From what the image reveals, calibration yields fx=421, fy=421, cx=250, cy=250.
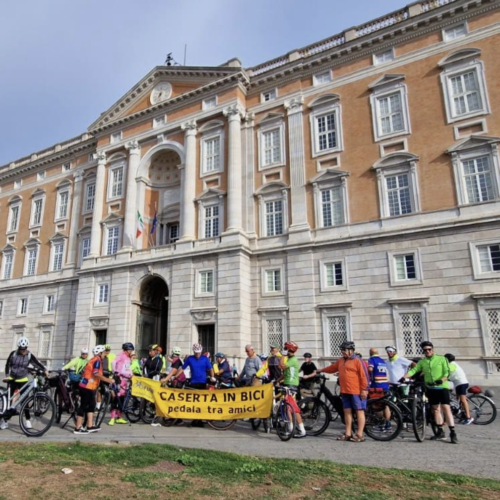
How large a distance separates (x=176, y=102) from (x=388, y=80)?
1446 cm

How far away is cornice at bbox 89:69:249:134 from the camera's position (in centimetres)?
2779

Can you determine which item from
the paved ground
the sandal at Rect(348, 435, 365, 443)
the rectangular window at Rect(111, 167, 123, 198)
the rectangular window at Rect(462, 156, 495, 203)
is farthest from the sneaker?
the rectangular window at Rect(111, 167, 123, 198)

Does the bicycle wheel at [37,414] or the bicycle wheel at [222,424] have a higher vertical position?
the bicycle wheel at [37,414]

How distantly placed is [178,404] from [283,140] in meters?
19.6

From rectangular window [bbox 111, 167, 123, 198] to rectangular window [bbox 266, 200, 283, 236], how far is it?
39.2 feet

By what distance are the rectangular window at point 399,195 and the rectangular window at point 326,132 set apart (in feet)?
14.1

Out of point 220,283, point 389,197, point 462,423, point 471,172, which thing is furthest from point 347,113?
point 462,423

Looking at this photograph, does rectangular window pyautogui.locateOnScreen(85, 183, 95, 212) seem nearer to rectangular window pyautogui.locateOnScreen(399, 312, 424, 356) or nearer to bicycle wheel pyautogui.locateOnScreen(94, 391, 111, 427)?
rectangular window pyautogui.locateOnScreen(399, 312, 424, 356)

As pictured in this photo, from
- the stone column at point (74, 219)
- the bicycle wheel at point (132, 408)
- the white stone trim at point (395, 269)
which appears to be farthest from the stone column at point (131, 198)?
the bicycle wheel at point (132, 408)

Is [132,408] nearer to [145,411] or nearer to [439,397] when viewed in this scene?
[145,411]

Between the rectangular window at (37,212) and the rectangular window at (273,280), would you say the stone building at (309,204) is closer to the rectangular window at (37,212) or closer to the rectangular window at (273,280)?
the rectangular window at (273,280)

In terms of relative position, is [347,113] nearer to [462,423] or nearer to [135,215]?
[135,215]

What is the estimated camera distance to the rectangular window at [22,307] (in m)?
34.8

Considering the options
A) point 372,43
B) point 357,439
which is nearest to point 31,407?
point 357,439
